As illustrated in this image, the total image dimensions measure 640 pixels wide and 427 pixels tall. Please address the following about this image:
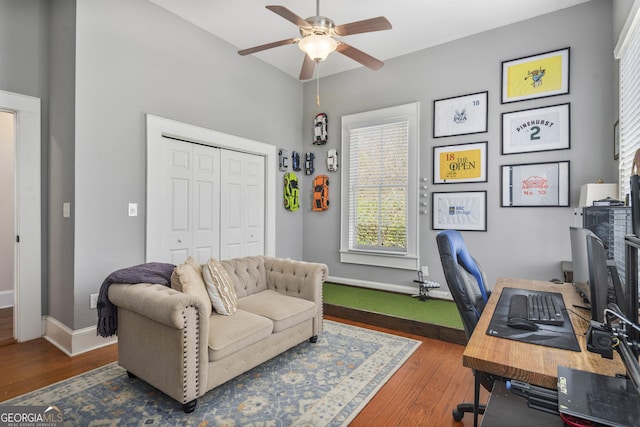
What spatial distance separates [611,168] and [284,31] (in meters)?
3.82

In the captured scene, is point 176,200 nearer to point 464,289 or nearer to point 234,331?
point 234,331

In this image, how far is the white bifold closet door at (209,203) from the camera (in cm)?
356

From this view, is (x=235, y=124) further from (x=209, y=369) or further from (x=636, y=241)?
(x=636, y=241)

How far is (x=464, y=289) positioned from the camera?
163 cm

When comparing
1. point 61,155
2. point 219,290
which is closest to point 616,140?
point 219,290

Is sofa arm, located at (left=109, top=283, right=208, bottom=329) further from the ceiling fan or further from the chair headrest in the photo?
the ceiling fan

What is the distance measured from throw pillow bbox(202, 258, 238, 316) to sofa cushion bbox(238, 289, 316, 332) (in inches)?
7.8

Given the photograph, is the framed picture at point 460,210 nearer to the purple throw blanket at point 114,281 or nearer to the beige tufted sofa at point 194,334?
the beige tufted sofa at point 194,334

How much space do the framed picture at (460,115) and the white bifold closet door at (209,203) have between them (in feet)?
8.14

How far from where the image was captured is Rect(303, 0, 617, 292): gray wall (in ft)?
10.9

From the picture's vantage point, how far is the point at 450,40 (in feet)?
13.5

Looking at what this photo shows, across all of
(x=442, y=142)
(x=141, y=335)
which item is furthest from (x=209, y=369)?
(x=442, y=142)

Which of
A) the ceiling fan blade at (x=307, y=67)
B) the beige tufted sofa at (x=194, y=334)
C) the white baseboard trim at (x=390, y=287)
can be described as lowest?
the white baseboard trim at (x=390, y=287)

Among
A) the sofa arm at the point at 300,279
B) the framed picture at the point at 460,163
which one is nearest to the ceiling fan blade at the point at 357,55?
the framed picture at the point at 460,163
